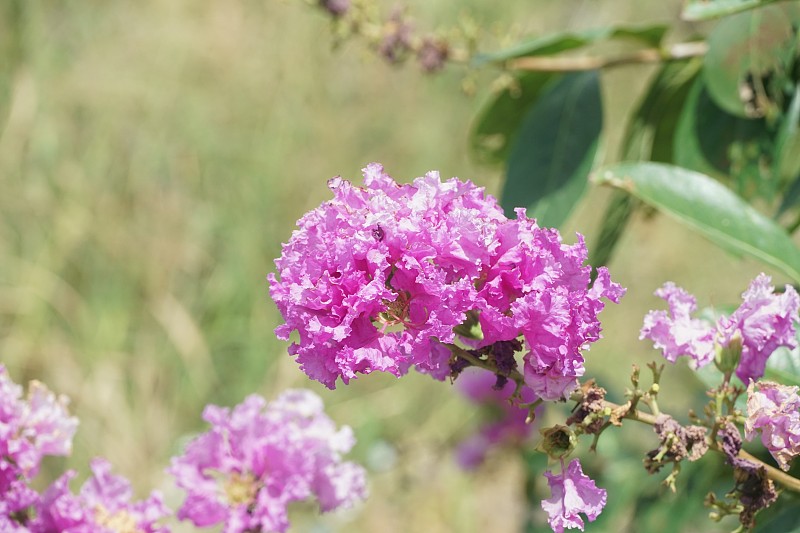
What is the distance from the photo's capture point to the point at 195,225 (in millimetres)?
4242

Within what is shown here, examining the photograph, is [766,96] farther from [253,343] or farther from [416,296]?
[253,343]

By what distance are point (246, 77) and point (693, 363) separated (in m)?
4.12

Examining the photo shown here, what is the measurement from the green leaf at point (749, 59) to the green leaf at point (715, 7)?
0.48 feet

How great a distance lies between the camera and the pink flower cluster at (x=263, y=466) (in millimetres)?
979

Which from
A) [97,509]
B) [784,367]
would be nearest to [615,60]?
[784,367]

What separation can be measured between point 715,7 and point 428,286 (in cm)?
51

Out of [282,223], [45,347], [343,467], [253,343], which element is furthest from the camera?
[282,223]

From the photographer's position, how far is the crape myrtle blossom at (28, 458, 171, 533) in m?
0.91

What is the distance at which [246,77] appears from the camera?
15.2ft

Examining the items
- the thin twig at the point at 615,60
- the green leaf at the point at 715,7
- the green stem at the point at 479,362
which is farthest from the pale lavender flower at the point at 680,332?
the thin twig at the point at 615,60

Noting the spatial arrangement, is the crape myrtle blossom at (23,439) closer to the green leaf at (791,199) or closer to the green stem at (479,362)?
the green stem at (479,362)

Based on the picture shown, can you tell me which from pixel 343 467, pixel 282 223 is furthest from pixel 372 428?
pixel 343 467

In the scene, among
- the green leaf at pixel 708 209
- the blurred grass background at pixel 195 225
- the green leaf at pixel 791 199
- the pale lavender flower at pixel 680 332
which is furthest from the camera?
the blurred grass background at pixel 195 225

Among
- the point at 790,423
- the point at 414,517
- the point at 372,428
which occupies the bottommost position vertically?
the point at 790,423
